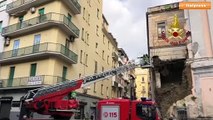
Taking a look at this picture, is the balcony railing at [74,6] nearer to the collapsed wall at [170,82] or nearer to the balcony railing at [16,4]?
the balcony railing at [16,4]

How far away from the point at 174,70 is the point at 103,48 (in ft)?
66.2

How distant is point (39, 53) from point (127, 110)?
1358 centimetres

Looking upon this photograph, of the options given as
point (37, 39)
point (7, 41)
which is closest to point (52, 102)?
point (37, 39)

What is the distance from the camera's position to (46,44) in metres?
24.6

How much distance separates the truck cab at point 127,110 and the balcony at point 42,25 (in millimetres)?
13094

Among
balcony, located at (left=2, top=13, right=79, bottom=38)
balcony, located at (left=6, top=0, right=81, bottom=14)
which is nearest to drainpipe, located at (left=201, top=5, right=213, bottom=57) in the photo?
balcony, located at (left=2, top=13, right=79, bottom=38)

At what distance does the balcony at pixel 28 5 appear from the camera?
27297 mm

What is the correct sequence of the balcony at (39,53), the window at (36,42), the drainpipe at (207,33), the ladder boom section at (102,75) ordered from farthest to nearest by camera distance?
the window at (36,42)
the balcony at (39,53)
the drainpipe at (207,33)
the ladder boom section at (102,75)

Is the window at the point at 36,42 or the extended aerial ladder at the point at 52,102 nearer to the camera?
the extended aerial ladder at the point at 52,102

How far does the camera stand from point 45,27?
26.0 metres

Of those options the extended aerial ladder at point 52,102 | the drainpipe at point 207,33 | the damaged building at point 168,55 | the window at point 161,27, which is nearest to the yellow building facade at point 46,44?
the extended aerial ladder at point 52,102

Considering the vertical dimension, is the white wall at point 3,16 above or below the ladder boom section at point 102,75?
above

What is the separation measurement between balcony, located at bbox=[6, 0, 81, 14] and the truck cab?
15.9 m

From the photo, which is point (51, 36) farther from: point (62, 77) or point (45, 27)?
point (62, 77)
